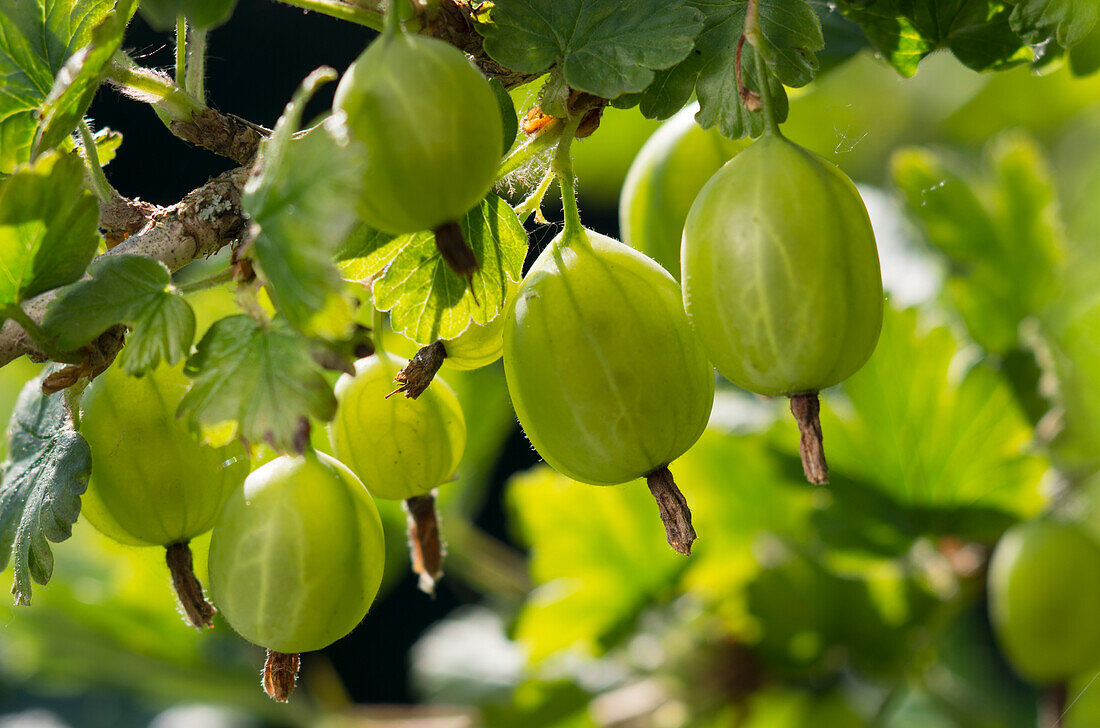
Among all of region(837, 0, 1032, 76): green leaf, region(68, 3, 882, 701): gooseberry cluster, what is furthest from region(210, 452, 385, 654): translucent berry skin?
region(837, 0, 1032, 76): green leaf

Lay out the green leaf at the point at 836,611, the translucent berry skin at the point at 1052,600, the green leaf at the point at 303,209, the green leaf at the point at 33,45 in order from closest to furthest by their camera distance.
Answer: the green leaf at the point at 303,209 < the green leaf at the point at 33,45 < the translucent berry skin at the point at 1052,600 < the green leaf at the point at 836,611

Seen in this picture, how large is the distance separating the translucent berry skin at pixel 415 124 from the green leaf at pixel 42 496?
0.15 meters

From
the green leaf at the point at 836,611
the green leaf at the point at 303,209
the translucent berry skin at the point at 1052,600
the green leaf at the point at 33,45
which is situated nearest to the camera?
the green leaf at the point at 303,209

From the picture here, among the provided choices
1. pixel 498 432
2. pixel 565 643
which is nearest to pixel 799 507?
pixel 565 643

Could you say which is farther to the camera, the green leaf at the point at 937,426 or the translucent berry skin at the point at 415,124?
the green leaf at the point at 937,426

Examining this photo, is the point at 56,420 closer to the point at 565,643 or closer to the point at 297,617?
the point at 297,617

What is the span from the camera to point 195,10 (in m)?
0.26

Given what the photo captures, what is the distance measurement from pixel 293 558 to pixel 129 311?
0.31ft

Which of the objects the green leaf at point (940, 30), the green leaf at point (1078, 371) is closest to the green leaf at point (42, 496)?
the green leaf at point (940, 30)

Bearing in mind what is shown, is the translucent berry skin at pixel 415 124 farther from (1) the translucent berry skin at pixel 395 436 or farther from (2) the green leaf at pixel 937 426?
(2) the green leaf at pixel 937 426

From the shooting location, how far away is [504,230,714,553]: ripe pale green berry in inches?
12.0

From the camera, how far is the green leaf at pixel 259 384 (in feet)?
0.90

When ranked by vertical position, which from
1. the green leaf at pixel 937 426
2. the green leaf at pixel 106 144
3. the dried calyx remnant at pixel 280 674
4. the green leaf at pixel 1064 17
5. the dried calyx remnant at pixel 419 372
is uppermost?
the green leaf at pixel 1064 17

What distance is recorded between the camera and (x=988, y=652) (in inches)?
42.1
